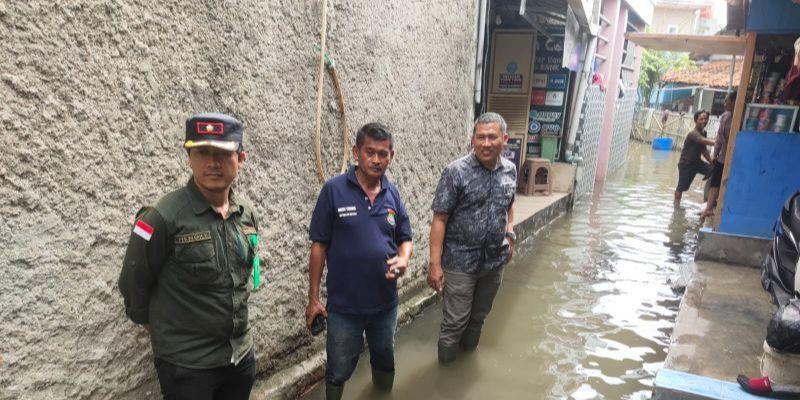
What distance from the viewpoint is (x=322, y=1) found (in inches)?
113

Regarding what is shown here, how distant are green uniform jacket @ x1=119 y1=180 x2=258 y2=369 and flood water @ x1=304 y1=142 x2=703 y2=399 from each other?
1.47 metres

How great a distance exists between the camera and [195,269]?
180cm

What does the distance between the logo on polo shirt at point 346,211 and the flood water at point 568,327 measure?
4.35 ft

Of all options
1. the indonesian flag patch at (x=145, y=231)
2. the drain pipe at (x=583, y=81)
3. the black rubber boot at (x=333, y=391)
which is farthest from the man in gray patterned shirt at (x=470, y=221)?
the drain pipe at (x=583, y=81)

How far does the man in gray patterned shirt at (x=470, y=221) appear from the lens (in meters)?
3.30

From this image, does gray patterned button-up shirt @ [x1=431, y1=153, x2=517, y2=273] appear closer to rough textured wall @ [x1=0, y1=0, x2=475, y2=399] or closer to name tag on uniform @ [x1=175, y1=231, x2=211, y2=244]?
rough textured wall @ [x1=0, y1=0, x2=475, y2=399]

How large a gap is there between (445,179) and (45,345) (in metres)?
2.34

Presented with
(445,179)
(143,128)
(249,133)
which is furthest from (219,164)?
(445,179)

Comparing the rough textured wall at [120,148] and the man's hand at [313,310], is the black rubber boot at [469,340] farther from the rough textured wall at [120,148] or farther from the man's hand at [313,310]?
the man's hand at [313,310]

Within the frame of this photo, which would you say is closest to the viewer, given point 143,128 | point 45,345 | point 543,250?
point 45,345

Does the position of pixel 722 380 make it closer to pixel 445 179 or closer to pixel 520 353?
pixel 520 353

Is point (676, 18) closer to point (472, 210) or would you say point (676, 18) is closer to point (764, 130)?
point (764, 130)

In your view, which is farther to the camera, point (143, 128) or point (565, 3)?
point (565, 3)

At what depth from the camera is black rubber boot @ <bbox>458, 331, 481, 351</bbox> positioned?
3.81m
